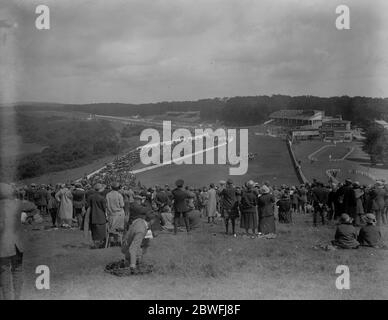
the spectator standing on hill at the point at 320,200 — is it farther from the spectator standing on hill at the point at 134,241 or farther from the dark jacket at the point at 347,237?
the spectator standing on hill at the point at 134,241

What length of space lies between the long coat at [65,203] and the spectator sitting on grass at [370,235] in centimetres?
791

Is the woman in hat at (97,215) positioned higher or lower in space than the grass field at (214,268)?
higher

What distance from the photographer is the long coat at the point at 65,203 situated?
13234mm

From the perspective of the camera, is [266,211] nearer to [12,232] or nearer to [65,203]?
[65,203]

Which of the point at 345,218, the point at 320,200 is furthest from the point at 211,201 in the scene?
the point at 345,218

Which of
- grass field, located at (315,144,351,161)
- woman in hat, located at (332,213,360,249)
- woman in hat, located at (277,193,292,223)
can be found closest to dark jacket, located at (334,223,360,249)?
woman in hat, located at (332,213,360,249)

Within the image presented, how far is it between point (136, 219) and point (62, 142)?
5738mm

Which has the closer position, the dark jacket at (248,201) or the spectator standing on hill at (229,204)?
the dark jacket at (248,201)

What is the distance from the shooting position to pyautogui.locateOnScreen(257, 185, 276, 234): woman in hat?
38.6 ft

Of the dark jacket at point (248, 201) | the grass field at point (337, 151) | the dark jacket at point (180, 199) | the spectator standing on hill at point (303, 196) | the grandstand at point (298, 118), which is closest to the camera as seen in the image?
the dark jacket at point (248, 201)

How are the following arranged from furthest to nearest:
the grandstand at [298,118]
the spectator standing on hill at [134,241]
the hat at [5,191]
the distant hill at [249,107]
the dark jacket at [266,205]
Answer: the grandstand at [298,118] < the distant hill at [249,107] < the dark jacket at [266,205] < the spectator standing on hill at [134,241] < the hat at [5,191]

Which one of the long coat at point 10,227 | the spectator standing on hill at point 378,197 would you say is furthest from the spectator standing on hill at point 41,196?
the spectator standing on hill at point 378,197
